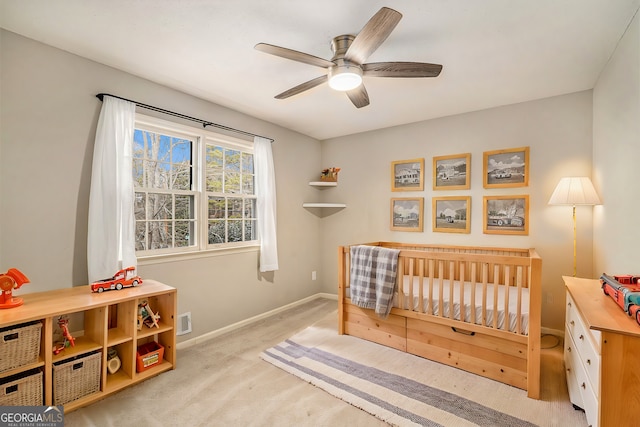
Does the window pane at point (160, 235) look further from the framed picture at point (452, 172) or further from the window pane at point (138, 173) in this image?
the framed picture at point (452, 172)

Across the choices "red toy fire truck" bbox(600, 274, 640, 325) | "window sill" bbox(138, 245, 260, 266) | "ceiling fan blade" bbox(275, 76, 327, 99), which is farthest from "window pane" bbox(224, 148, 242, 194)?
"red toy fire truck" bbox(600, 274, 640, 325)

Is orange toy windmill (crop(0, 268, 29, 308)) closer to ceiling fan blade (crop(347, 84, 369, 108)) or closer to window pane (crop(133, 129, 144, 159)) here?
window pane (crop(133, 129, 144, 159))

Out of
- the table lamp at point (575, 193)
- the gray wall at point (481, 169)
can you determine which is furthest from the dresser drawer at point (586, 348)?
the gray wall at point (481, 169)

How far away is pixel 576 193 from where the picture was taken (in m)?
2.46

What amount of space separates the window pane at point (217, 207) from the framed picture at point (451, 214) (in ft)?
8.24

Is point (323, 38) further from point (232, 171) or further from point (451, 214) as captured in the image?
point (451, 214)

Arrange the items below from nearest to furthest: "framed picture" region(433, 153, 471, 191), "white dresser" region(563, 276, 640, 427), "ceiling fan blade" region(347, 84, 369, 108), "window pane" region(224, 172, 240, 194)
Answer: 1. "white dresser" region(563, 276, 640, 427)
2. "ceiling fan blade" region(347, 84, 369, 108)
3. "window pane" region(224, 172, 240, 194)
4. "framed picture" region(433, 153, 471, 191)

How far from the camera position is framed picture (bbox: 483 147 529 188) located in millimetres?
3039

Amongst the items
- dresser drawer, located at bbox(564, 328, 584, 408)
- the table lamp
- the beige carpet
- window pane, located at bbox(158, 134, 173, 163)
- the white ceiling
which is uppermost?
the white ceiling

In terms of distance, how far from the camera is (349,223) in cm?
426

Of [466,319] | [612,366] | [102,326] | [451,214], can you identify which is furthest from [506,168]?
[102,326]

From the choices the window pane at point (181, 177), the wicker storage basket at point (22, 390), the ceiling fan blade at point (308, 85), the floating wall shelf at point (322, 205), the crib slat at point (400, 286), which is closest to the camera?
the wicker storage basket at point (22, 390)

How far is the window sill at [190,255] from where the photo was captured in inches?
98.8

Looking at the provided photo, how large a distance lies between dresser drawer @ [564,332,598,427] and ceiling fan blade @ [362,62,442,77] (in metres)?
1.91
